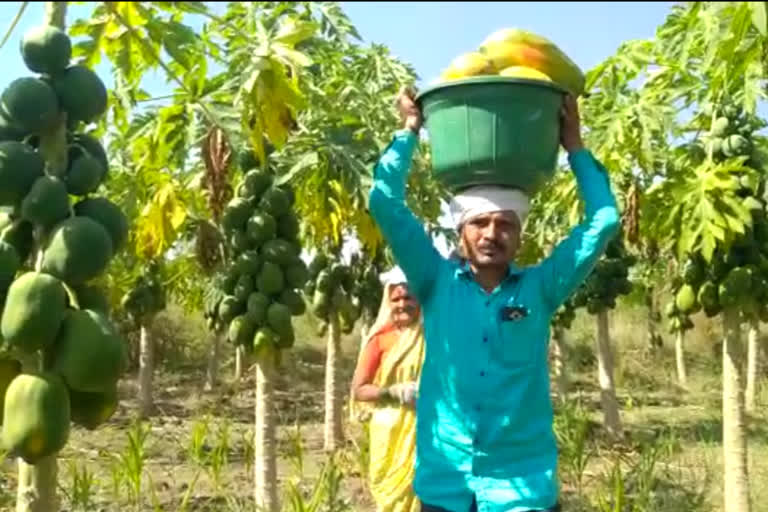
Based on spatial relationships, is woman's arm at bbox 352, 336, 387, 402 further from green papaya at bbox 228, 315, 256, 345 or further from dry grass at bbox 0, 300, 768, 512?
green papaya at bbox 228, 315, 256, 345

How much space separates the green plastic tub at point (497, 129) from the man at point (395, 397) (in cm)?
171

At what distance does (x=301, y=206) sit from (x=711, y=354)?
45.6 feet

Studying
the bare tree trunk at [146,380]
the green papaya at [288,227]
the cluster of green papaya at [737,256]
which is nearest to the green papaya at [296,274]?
the green papaya at [288,227]

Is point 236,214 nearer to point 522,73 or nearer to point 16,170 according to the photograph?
point 522,73

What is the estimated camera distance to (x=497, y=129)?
2.47 meters

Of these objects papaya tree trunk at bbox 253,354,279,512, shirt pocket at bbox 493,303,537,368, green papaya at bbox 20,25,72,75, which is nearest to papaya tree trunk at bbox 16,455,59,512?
green papaya at bbox 20,25,72,75

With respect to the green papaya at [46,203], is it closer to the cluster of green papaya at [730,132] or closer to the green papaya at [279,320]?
the green papaya at [279,320]

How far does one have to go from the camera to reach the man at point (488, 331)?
95.3 inches

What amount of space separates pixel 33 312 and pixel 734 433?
399cm

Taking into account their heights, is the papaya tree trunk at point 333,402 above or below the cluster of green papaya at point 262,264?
below

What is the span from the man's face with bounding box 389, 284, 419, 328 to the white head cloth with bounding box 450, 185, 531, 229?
5.41 ft

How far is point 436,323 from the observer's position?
258cm

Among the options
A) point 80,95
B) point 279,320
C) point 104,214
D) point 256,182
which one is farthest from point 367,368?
point 80,95

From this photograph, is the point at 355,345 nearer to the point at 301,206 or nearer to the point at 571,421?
the point at 571,421
